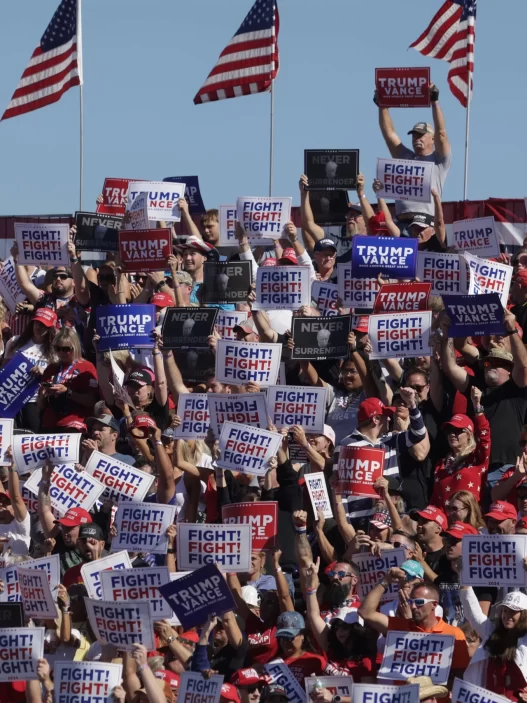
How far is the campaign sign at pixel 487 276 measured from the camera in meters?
14.4

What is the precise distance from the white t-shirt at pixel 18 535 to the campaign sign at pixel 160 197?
11.8 feet

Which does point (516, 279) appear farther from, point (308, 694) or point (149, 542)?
point (308, 694)

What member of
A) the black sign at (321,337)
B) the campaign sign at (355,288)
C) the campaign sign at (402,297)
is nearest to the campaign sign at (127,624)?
the black sign at (321,337)

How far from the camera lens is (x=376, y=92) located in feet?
55.1

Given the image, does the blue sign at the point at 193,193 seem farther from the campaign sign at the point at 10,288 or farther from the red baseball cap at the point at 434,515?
the red baseball cap at the point at 434,515

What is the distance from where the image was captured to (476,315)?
1354 centimetres

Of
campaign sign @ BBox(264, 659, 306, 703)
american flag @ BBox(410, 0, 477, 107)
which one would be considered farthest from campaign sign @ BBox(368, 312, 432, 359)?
american flag @ BBox(410, 0, 477, 107)

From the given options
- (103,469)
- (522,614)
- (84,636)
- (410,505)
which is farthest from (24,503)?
(522,614)

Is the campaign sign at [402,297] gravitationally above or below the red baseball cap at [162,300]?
above

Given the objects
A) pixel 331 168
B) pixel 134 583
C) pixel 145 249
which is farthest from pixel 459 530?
pixel 331 168

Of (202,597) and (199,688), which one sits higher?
(202,597)

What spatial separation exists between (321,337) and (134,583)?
3067mm

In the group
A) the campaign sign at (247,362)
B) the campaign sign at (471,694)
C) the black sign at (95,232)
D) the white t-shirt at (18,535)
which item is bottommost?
the campaign sign at (471,694)

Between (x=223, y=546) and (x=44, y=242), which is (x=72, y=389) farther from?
Result: (x=223, y=546)
